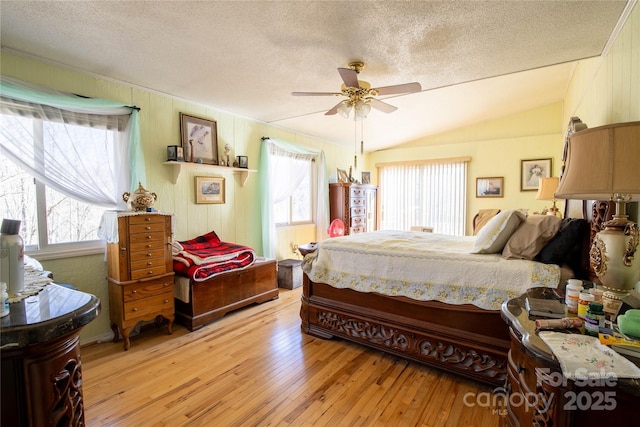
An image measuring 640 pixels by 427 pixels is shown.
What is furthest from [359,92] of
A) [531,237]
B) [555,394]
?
[555,394]

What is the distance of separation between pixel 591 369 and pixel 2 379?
1.61 metres

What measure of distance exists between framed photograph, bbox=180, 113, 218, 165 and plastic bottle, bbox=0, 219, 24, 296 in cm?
253

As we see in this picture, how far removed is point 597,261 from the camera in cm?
126

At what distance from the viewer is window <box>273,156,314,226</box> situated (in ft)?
16.1

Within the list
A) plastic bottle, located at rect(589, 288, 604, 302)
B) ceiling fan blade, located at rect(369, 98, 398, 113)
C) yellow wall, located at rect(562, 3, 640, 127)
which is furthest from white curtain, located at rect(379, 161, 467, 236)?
plastic bottle, located at rect(589, 288, 604, 302)

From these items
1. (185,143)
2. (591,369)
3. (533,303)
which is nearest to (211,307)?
(185,143)

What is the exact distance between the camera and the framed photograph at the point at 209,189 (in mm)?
3633

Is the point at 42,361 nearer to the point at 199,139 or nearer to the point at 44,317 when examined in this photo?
the point at 44,317

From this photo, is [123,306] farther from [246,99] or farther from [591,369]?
[591,369]

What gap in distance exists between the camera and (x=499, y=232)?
219 cm

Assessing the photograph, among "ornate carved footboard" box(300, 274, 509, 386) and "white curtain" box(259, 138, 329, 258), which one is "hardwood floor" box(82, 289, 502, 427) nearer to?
"ornate carved footboard" box(300, 274, 509, 386)

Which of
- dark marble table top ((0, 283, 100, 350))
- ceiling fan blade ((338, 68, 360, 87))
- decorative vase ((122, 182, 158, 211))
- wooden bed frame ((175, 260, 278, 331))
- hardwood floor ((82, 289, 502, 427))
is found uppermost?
ceiling fan blade ((338, 68, 360, 87))

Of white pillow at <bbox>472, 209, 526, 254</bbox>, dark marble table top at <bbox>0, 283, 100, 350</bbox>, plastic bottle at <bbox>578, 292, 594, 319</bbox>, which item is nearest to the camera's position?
dark marble table top at <bbox>0, 283, 100, 350</bbox>

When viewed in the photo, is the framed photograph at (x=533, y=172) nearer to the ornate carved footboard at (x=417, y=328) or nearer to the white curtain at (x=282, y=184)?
the white curtain at (x=282, y=184)
